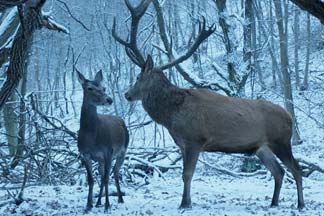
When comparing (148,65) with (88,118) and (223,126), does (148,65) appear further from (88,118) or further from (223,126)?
(223,126)

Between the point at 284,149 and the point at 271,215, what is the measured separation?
5.11ft

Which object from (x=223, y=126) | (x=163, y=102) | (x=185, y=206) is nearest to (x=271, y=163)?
(x=223, y=126)

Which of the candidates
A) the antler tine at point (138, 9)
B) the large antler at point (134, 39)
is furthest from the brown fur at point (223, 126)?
the antler tine at point (138, 9)

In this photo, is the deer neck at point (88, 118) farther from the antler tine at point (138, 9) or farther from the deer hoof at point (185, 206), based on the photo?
the antler tine at point (138, 9)

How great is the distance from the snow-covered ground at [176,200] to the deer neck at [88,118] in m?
1.12

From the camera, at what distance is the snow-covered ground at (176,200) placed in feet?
25.8

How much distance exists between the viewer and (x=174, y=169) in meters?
14.2

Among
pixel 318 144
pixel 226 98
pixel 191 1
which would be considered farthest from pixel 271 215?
pixel 318 144

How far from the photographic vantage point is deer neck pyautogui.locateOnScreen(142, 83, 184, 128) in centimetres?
886

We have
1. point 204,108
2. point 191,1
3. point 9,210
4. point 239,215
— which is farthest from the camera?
point 191,1

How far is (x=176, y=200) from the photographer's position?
9.16 meters

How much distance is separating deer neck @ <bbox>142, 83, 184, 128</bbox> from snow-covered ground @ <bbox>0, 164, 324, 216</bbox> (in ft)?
4.06

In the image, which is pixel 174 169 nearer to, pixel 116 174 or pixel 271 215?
pixel 116 174

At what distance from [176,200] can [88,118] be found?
1.84 metres
